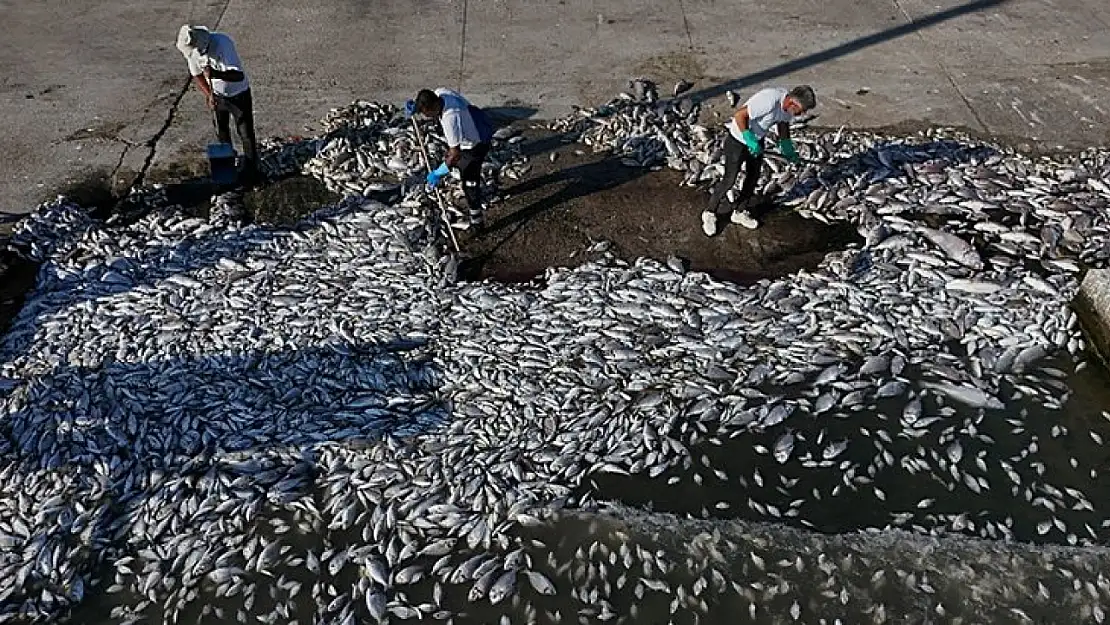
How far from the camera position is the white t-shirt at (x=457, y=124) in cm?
821

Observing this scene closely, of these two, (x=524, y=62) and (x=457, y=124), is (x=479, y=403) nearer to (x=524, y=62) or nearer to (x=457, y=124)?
(x=457, y=124)

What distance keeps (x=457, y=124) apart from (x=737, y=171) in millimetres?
2394

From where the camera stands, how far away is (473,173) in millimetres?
8680

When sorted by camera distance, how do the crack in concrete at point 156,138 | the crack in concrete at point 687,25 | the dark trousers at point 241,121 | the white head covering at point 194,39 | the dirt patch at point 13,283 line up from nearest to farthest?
1. the dirt patch at point 13,283
2. the white head covering at point 194,39
3. the dark trousers at point 241,121
4. the crack in concrete at point 156,138
5. the crack in concrete at point 687,25

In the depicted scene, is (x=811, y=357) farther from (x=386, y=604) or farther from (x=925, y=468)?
(x=386, y=604)

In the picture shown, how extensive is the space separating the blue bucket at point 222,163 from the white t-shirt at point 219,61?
1.74 feet

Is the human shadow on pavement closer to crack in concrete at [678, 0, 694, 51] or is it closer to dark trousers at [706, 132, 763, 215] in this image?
crack in concrete at [678, 0, 694, 51]

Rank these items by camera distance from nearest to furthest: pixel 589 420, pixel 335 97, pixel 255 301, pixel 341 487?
pixel 341 487 → pixel 589 420 → pixel 255 301 → pixel 335 97

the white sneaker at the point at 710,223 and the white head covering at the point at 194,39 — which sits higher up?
the white head covering at the point at 194,39

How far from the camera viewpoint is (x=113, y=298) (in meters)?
7.94

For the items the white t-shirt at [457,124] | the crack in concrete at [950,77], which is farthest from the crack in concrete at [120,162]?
the crack in concrete at [950,77]

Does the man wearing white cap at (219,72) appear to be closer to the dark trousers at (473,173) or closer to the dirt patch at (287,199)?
the dirt patch at (287,199)

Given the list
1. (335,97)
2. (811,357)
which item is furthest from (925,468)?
(335,97)

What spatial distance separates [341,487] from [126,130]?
600cm
